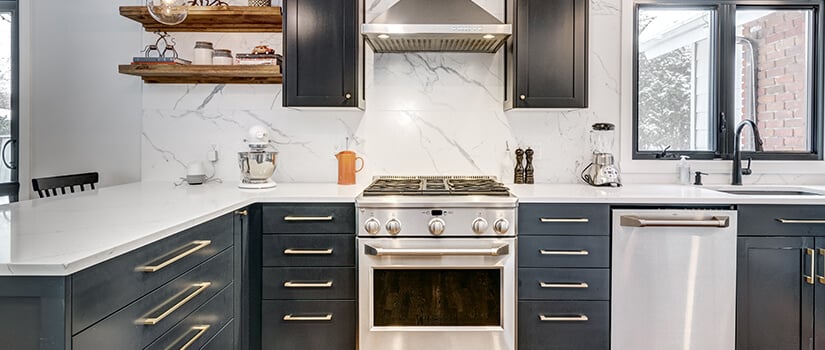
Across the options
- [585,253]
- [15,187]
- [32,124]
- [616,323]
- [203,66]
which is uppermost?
[203,66]

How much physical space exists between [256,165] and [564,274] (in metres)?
1.63

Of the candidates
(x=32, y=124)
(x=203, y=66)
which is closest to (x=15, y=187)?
(x=32, y=124)

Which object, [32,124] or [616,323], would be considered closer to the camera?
[616,323]

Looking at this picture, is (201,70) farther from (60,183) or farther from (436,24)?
(436,24)

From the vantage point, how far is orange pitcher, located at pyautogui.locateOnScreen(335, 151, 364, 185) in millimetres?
2775

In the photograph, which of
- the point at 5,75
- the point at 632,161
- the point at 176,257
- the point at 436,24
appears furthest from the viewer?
the point at 5,75

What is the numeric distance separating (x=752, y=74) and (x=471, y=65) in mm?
1733

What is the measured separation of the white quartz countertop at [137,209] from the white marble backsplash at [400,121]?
0.24 metres

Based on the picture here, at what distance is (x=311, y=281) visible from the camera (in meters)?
2.25

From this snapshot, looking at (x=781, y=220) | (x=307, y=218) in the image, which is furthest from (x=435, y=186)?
(x=781, y=220)

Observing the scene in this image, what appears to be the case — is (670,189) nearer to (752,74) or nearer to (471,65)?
(752,74)

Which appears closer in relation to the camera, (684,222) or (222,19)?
(684,222)

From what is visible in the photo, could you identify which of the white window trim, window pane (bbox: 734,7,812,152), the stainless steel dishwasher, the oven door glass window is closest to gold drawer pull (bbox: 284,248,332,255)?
the oven door glass window

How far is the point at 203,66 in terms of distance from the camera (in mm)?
2648
